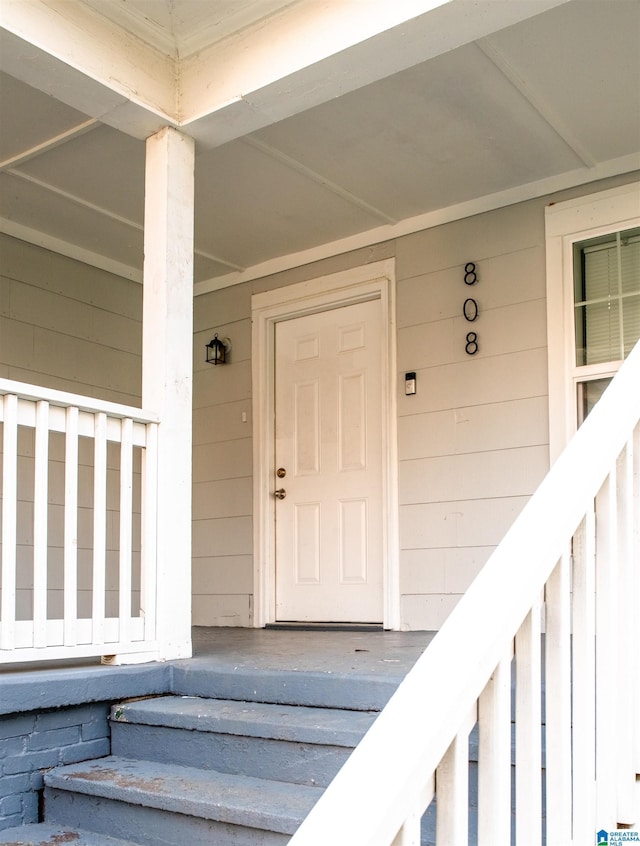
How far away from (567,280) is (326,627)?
93.3 inches

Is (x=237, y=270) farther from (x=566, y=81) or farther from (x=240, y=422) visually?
(x=566, y=81)

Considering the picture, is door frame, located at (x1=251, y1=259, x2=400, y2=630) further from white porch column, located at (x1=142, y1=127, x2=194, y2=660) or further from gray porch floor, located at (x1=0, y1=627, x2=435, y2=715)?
white porch column, located at (x1=142, y1=127, x2=194, y2=660)

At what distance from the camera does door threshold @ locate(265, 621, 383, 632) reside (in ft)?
15.9

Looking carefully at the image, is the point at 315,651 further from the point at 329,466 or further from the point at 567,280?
the point at 567,280

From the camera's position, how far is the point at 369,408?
16.9 feet

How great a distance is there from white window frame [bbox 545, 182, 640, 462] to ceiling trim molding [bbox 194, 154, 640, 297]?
0.10m

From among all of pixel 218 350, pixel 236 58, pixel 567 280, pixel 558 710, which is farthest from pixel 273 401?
pixel 558 710

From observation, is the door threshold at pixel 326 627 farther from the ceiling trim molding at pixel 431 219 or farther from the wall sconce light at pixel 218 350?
the ceiling trim molding at pixel 431 219

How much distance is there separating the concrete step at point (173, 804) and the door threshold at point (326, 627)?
215 centimetres

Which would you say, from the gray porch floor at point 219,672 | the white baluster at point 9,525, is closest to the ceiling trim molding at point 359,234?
the gray porch floor at point 219,672

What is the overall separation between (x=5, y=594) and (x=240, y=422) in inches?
116

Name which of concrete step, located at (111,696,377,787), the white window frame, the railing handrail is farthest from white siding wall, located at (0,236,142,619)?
the white window frame

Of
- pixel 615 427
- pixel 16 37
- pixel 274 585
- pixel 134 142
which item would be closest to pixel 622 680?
pixel 615 427

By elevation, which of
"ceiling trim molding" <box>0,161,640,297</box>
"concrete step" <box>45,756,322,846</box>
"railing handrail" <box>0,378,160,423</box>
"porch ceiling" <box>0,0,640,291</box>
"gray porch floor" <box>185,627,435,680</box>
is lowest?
"concrete step" <box>45,756,322,846</box>
